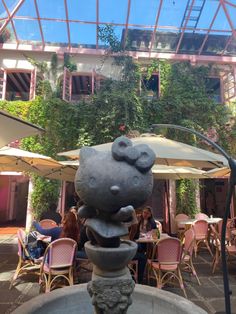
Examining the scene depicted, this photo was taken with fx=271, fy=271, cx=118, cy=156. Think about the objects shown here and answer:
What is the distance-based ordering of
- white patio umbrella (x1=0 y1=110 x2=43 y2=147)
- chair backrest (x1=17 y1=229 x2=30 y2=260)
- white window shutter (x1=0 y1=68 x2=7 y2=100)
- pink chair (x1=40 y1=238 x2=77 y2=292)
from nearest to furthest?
white patio umbrella (x1=0 y1=110 x2=43 y2=147) → pink chair (x1=40 y1=238 x2=77 y2=292) → chair backrest (x1=17 y1=229 x2=30 y2=260) → white window shutter (x1=0 y1=68 x2=7 y2=100)

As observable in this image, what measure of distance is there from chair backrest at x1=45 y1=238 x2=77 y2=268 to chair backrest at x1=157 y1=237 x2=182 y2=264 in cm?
136

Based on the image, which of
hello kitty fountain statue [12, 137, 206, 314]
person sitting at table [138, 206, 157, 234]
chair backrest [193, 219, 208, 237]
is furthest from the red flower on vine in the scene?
hello kitty fountain statue [12, 137, 206, 314]

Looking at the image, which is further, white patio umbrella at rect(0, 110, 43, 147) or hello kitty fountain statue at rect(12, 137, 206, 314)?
white patio umbrella at rect(0, 110, 43, 147)

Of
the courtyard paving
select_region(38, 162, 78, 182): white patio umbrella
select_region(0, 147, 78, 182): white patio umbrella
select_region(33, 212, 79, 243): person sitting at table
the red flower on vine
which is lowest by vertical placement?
the courtyard paving

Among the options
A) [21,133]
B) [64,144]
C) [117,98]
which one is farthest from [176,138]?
[21,133]

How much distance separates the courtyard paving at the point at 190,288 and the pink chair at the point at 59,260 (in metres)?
0.44

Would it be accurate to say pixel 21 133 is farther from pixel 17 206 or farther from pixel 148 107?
pixel 17 206

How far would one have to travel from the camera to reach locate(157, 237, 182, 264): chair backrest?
4.30 metres

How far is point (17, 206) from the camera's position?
14422 mm

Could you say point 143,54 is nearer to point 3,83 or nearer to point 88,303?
point 3,83

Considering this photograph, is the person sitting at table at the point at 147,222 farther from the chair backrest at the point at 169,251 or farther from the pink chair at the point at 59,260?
the pink chair at the point at 59,260

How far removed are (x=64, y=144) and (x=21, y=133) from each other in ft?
21.4

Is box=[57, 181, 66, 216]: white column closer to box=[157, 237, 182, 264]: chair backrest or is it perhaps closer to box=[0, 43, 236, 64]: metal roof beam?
box=[0, 43, 236, 64]: metal roof beam

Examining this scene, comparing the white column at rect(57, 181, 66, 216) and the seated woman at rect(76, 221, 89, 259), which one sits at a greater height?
the white column at rect(57, 181, 66, 216)
